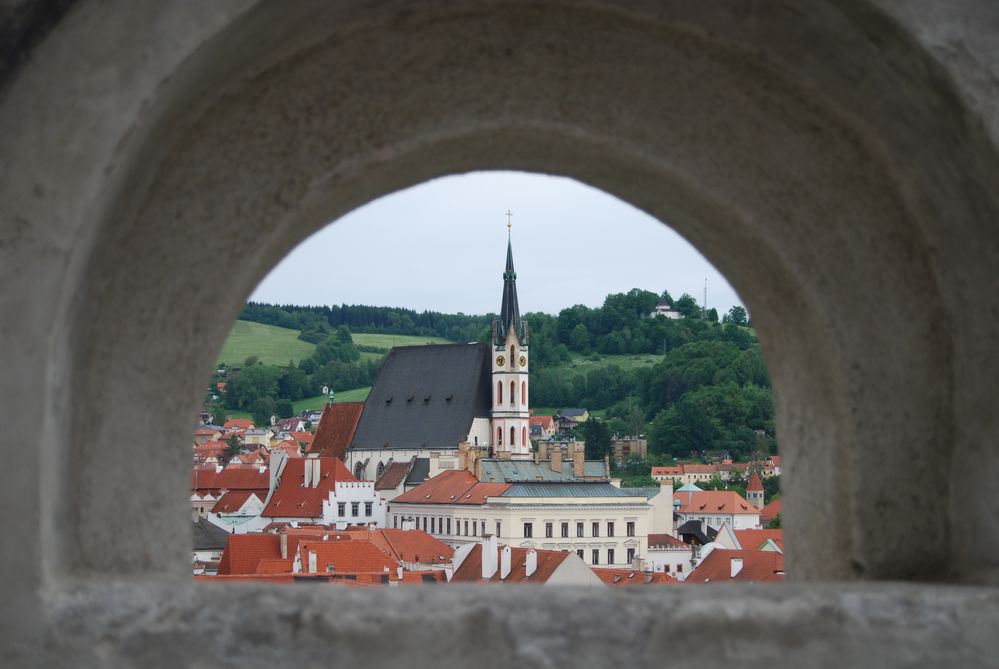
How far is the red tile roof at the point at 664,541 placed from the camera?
76875 mm

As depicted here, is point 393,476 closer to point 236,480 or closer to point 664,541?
point 236,480

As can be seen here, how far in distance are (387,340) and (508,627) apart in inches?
6197

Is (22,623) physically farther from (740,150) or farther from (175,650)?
(740,150)

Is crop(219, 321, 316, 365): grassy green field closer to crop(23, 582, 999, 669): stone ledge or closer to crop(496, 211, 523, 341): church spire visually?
crop(496, 211, 523, 341): church spire

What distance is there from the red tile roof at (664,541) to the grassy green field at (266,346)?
Answer: 78510mm

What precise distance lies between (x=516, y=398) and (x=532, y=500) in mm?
16926

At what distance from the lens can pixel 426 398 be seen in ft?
299

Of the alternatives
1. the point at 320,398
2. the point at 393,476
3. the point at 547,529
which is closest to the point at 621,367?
the point at 320,398

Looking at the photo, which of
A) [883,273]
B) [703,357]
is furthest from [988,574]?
[703,357]

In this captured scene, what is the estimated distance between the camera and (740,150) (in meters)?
3.04

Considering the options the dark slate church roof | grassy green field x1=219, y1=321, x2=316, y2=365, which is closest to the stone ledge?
the dark slate church roof

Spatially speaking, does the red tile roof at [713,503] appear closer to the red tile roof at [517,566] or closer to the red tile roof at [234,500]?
the red tile roof at [234,500]

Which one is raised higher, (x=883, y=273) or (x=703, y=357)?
(x=703, y=357)

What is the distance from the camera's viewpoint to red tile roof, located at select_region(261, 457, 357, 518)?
270 ft
